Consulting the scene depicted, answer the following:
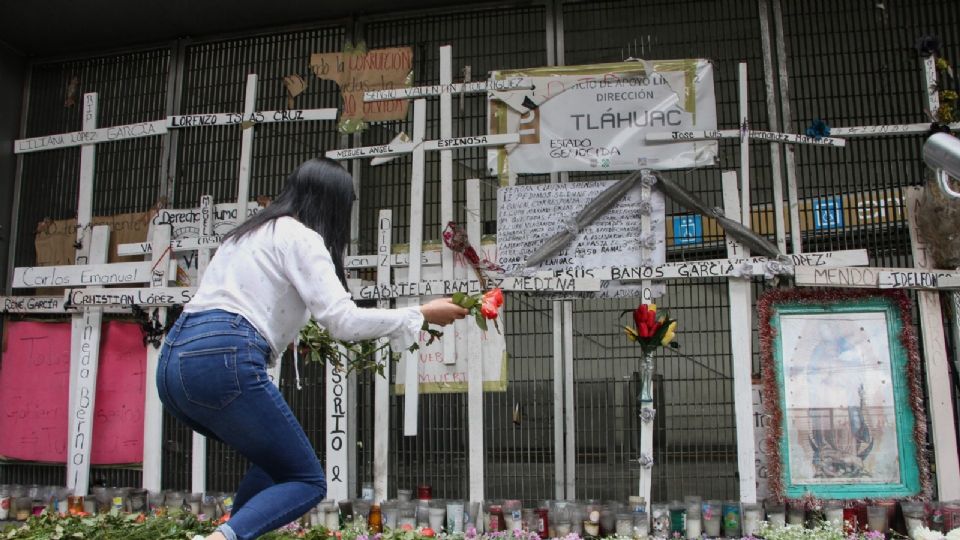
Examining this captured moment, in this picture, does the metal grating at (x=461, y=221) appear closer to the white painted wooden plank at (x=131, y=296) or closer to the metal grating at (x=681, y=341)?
the metal grating at (x=681, y=341)

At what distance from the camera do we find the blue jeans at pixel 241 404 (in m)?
2.09

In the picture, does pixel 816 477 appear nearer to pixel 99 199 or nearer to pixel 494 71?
pixel 494 71

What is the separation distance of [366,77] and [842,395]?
382cm

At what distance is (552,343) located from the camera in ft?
16.8

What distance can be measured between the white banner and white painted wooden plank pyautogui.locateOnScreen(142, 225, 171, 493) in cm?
235

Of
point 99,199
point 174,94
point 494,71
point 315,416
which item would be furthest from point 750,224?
point 99,199

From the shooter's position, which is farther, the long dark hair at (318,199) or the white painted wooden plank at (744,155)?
the white painted wooden plank at (744,155)

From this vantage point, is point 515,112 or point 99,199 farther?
point 99,199

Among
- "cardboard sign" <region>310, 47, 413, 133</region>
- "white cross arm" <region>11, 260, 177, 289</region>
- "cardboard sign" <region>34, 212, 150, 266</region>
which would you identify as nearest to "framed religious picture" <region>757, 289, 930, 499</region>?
"cardboard sign" <region>310, 47, 413, 133</region>

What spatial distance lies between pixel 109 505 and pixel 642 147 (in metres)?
4.24

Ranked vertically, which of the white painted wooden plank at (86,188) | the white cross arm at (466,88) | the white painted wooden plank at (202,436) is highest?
→ the white cross arm at (466,88)

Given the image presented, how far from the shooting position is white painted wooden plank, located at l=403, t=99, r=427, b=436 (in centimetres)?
477

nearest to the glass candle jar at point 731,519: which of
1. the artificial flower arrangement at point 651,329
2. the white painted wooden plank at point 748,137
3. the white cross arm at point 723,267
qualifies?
the artificial flower arrangement at point 651,329

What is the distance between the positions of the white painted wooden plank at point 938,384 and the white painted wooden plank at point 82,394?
17.5 ft
